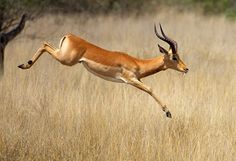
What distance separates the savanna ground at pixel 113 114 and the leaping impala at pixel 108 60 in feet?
1.05

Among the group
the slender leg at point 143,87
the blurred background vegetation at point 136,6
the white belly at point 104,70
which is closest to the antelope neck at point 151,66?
the slender leg at point 143,87

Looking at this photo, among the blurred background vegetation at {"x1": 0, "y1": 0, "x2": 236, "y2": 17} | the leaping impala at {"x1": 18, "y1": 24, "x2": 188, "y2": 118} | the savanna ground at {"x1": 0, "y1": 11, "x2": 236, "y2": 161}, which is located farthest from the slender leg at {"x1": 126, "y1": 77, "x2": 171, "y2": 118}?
the blurred background vegetation at {"x1": 0, "y1": 0, "x2": 236, "y2": 17}

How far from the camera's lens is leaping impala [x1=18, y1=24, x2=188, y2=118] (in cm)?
602

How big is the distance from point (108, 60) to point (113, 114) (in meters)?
0.64

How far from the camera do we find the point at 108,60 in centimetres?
610

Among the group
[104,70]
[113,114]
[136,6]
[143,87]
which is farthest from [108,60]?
[136,6]

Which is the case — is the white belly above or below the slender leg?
above

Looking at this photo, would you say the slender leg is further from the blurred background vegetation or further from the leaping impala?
the blurred background vegetation

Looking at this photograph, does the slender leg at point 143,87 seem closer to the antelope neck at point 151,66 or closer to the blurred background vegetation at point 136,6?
the antelope neck at point 151,66

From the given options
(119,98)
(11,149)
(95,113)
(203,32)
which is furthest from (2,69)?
(203,32)

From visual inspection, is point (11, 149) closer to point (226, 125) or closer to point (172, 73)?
point (226, 125)

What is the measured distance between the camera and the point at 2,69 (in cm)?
808

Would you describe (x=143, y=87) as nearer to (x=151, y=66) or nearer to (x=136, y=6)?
(x=151, y=66)

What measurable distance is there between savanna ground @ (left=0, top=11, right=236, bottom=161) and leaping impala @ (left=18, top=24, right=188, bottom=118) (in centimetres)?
32
